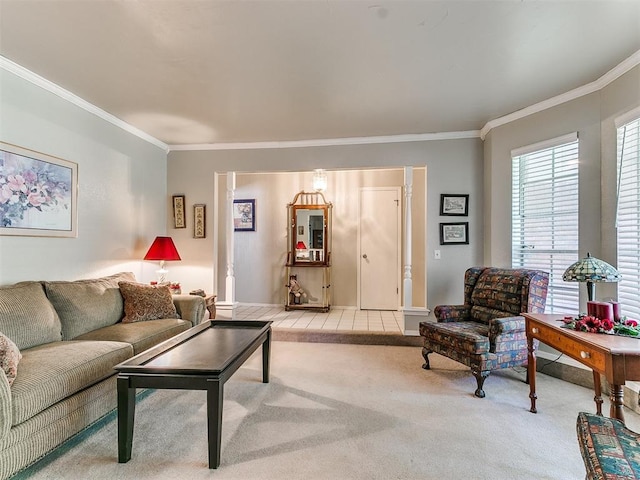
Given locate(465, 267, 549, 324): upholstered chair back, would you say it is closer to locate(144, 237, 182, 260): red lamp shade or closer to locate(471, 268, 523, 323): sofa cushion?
locate(471, 268, 523, 323): sofa cushion

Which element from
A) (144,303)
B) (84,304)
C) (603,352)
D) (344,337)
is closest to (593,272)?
(603,352)

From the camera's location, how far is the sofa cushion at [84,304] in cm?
255

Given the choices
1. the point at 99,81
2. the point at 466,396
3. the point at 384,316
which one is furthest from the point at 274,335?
the point at 99,81

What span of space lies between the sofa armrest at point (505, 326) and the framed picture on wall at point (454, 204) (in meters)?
1.60

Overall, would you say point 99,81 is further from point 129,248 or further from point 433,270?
point 433,270

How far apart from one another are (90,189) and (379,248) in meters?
4.05

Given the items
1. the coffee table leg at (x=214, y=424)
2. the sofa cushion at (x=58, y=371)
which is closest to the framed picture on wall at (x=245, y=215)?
the sofa cushion at (x=58, y=371)

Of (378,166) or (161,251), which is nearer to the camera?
(161,251)

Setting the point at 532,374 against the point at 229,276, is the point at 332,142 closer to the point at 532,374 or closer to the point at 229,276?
the point at 229,276

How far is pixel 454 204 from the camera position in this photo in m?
3.97

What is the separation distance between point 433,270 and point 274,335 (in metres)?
2.15

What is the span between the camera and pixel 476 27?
2.02m

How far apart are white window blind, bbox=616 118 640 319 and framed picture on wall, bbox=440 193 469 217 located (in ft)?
5.02

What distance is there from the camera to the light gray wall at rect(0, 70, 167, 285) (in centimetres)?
256
